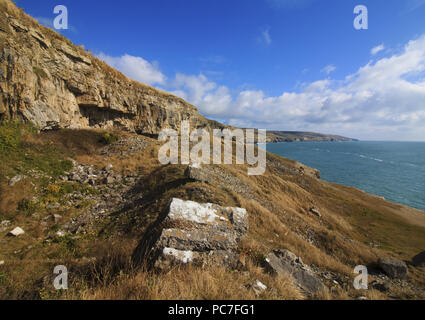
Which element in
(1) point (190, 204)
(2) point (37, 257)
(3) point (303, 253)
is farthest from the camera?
(3) point (303, 253)

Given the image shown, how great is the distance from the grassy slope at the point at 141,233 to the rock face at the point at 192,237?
1.50 ft

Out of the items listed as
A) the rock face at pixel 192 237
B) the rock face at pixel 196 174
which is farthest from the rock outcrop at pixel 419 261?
the rock face at pixel 196 174

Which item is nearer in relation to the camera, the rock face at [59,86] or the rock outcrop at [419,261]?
the rock outcrop at [419,261]

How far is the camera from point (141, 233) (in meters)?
7.31

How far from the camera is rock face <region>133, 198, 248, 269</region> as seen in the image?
14.7 feet

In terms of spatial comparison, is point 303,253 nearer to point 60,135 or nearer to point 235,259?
point 235,259

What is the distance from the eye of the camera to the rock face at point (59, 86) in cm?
1634

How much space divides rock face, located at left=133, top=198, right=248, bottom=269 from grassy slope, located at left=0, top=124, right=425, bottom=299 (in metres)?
0.46

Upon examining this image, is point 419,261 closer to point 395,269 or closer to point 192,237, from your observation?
point 395,269

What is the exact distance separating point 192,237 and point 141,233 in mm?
3436

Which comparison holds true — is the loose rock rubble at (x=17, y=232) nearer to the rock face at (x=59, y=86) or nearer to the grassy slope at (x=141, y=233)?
the grassy slope at (x=141, y=233)

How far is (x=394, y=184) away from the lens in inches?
2124
